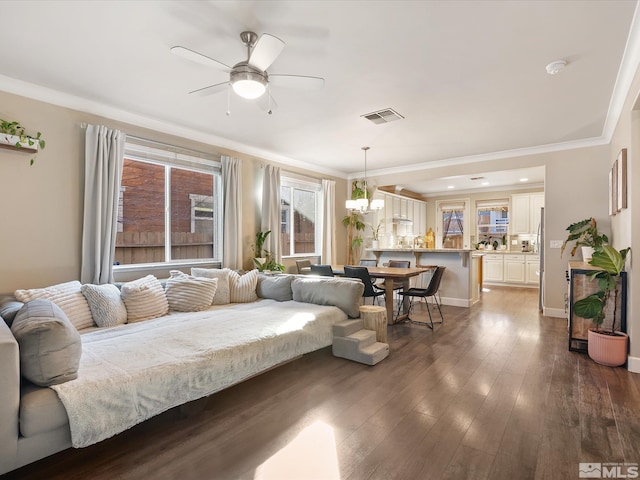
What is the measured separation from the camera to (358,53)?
267 centimetres

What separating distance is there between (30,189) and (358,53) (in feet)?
10.9

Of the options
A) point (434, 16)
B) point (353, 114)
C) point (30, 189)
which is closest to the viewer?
point (434, 16)

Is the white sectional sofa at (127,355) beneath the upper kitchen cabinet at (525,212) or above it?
beneath

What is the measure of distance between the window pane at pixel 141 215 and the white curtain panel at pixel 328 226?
129 inches

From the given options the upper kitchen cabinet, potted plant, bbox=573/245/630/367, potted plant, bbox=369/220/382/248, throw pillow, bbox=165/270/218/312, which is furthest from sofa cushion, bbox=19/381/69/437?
the upper kitchen cabinet

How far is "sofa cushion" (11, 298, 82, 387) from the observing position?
1.73 metres

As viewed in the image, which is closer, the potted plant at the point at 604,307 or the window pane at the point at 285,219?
the potted plant at the point at 604,307

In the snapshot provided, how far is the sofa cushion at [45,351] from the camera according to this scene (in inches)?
68.2

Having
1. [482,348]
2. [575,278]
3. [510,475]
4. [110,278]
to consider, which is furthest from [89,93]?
[575,278]

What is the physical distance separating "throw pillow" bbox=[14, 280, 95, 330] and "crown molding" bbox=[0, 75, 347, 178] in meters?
1.89

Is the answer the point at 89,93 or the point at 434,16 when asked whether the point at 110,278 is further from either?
the point at 434,16

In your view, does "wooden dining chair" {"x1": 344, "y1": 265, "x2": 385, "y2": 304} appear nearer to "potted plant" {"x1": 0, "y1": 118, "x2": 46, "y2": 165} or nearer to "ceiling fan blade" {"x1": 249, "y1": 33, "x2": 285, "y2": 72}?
"ceiling fan blade" {"x1": 249, "y1": 33, "x2": 285, "y2": 72}

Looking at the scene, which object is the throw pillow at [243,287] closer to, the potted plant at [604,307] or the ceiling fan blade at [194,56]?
the ceiling fan blade at [194,56]

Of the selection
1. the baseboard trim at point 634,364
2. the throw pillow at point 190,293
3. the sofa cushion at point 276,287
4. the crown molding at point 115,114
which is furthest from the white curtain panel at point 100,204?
the baseboard trim at point 634,364
